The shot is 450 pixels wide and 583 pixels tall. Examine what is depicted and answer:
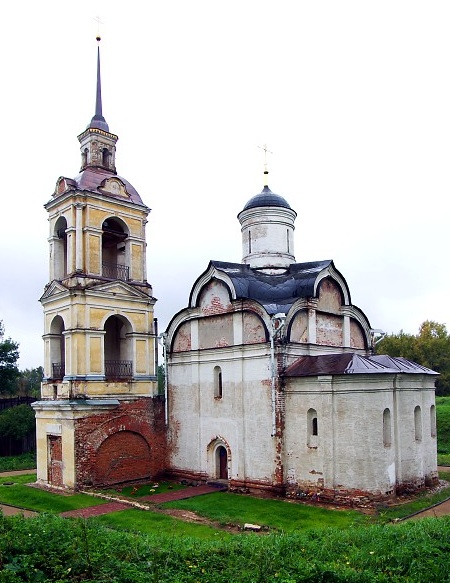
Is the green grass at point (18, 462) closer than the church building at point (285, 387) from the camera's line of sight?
No

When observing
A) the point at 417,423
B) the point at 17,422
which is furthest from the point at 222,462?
the point at 17,422

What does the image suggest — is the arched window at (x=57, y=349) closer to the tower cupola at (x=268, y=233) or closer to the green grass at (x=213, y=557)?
the tower cupola at (x=268, y=233)

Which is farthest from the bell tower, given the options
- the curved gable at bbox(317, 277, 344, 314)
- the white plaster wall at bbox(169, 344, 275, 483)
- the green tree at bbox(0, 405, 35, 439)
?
the green tree at bbox(0, 405, 35, 439)

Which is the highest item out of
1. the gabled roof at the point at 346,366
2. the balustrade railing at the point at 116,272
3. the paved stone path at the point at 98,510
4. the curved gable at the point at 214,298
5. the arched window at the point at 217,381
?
the balustrade railing at the point at 116,272

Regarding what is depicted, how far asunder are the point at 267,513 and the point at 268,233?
445 inches

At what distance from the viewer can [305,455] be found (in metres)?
16.9

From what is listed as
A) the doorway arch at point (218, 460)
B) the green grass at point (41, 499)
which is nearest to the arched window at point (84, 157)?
the doorway arch at point (218, 460)

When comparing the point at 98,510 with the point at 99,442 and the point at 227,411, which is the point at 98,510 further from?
the point at 227,411

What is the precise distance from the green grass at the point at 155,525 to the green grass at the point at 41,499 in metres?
1.92

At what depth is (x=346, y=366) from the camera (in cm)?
1631

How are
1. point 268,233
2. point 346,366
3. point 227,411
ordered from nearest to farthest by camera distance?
point 346,366 < point 227,411 < point 268,233

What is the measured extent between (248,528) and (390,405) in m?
5.87

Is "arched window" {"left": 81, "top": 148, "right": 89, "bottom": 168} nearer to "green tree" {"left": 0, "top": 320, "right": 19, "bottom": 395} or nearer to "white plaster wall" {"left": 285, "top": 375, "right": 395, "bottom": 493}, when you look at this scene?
"white plaster wall" {"left": 285, "top": 375, "right": 395, "bottom": 493}

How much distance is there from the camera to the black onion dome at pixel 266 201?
74.2ft
